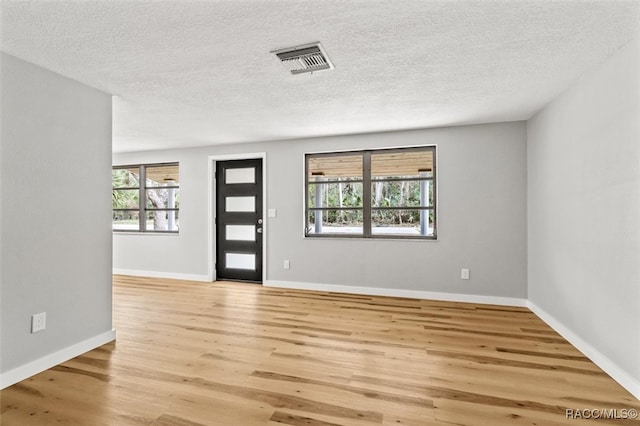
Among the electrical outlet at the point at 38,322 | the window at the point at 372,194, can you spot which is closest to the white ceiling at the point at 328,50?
the window at the point at 372,194

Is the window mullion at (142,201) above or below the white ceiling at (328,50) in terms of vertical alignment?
below

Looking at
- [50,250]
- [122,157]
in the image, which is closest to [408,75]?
[50,250]

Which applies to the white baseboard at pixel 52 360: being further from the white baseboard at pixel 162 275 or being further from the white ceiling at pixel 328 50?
the white baseboard at pixel 162 275

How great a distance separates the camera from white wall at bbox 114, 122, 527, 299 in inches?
165

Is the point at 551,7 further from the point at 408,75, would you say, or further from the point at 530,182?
the point at 530,182

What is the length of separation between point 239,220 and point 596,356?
4.82 metres

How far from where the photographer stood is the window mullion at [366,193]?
15.9 feet

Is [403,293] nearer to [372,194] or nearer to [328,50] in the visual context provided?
[372,194]

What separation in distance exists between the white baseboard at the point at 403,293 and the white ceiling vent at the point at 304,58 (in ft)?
10.6

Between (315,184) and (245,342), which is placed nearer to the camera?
(245,342)

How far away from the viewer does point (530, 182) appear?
159 inches

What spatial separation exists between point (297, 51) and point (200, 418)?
2448mm

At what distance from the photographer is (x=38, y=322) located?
2488mm

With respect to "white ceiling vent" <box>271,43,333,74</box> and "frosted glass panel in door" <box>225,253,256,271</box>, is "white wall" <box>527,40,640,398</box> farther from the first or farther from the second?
"frosted glass panel in door" <box>225,253,256,271</box>
